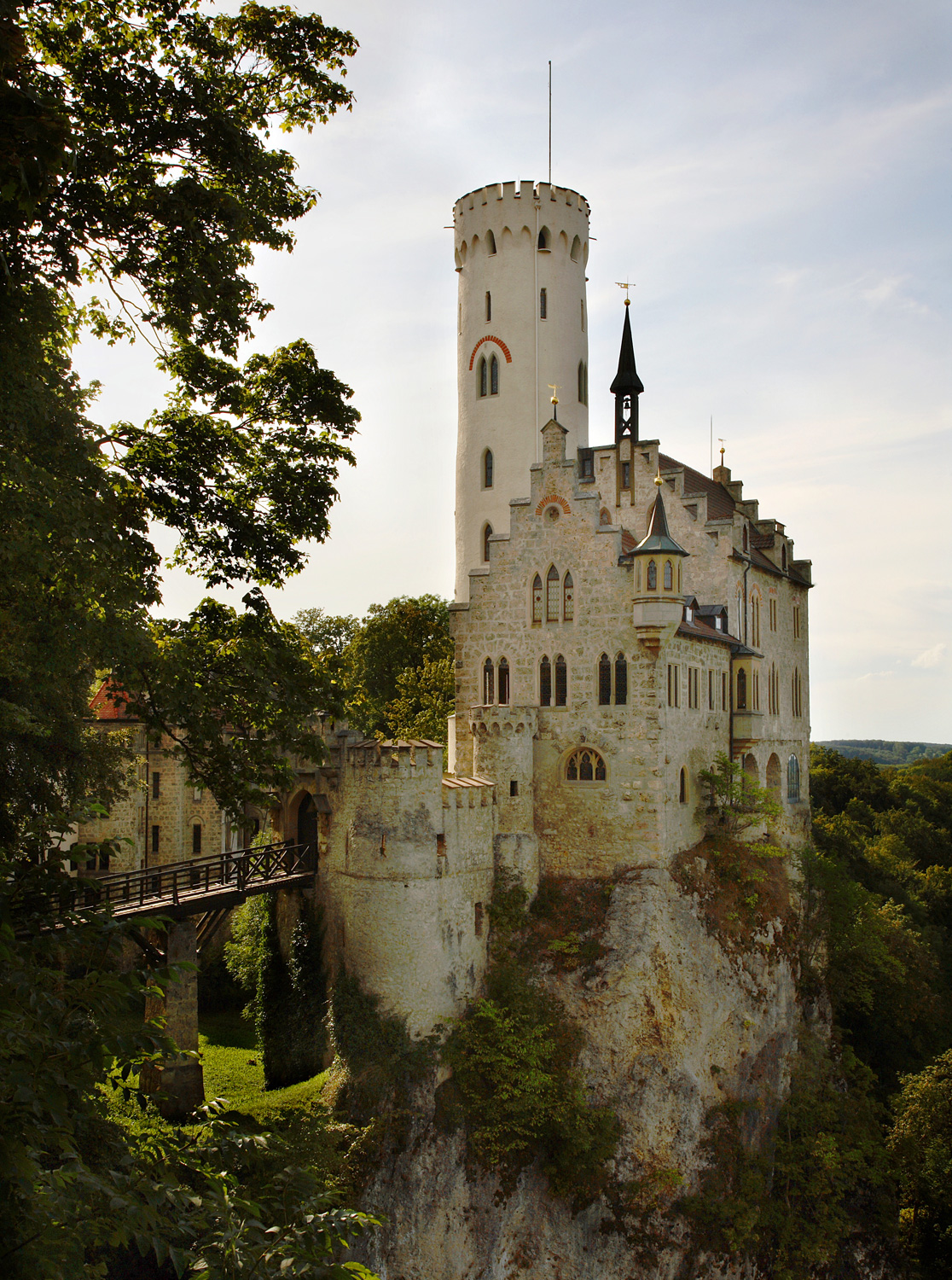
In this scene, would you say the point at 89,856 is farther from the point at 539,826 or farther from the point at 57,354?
the point at 539,826

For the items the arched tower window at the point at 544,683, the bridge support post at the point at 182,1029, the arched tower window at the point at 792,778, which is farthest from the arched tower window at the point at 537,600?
the arched tower window at the point at 792,778

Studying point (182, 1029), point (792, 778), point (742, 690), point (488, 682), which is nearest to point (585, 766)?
point (488, 682)

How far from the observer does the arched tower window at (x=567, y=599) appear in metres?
Answer: 29.9

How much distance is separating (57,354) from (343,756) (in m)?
14.5

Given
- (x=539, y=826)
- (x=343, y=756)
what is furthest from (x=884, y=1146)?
(x=343, y=756)

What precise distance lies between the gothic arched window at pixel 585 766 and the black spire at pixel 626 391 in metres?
12.3

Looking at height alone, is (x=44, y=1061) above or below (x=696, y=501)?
below

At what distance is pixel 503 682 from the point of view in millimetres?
31047

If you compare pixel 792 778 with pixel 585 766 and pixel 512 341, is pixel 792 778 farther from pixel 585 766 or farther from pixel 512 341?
pixel 512 341

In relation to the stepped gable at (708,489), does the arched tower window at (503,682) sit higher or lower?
lower

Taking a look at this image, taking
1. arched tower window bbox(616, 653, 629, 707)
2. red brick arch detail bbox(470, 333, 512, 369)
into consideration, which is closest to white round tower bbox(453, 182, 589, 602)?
red brick arch detail bbox(470, 333, 512, 369)

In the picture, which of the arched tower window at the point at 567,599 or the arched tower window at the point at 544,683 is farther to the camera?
the arched tower window at the point at 544,683

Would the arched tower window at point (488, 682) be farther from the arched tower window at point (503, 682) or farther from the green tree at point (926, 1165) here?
the green tree at point (926, 1165)

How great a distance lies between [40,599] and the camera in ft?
42.7
